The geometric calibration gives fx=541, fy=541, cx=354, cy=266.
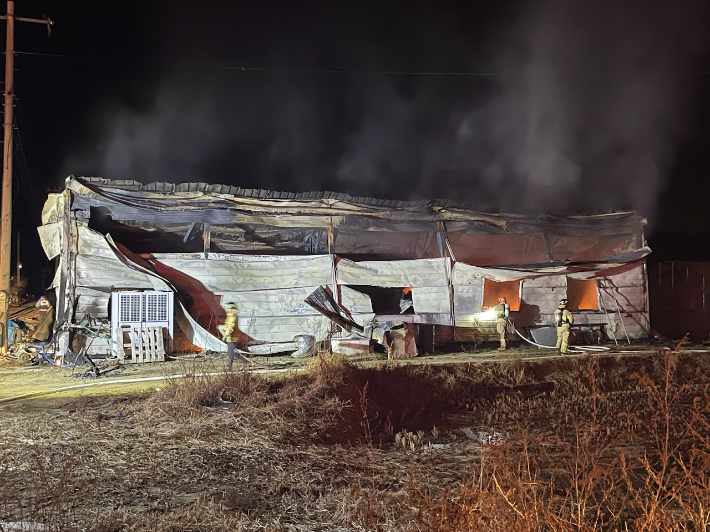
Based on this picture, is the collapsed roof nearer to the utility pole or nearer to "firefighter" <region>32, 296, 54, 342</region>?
the utility pole

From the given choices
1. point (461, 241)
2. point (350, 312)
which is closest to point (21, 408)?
point (350, 312)

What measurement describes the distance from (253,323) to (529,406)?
8.69 metres

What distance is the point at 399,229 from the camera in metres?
15.8

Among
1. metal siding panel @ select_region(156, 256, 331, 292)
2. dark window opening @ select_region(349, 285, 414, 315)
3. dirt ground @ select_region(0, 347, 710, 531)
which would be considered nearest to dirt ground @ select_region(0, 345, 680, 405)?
dirt ground @ select_region(0, 347, 710, 531)

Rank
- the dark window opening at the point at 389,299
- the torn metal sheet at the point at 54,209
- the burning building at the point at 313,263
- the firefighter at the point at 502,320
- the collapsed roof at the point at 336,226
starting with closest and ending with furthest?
the burning building at the point at 313,263 < the torn metal sheet at the point at 54,209 < the collapsed roof at the point at 336,226 < the firefighter at the point at 502,320 < the dark window opening at the point at 389,299

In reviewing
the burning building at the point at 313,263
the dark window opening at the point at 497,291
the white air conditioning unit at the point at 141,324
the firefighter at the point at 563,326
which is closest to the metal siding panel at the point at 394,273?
the burning building at the point at 313,263

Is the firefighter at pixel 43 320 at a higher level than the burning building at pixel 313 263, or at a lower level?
lower

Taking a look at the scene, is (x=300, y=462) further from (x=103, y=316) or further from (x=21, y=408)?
(x=103, y=316)

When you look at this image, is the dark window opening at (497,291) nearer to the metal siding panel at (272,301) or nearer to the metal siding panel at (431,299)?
the metal siding panel at (431,299)

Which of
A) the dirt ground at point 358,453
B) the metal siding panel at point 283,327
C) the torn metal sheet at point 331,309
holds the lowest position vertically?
the dirt ground at point 358,453

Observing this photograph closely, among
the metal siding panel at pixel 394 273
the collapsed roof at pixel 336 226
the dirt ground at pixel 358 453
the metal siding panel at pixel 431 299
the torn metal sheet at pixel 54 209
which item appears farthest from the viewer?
the metal siding panel at pixel 431 299

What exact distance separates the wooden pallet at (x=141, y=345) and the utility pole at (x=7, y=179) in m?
3.40

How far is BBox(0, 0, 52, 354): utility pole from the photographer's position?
13891 millimetres

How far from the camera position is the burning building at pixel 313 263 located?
13180 millimetres
